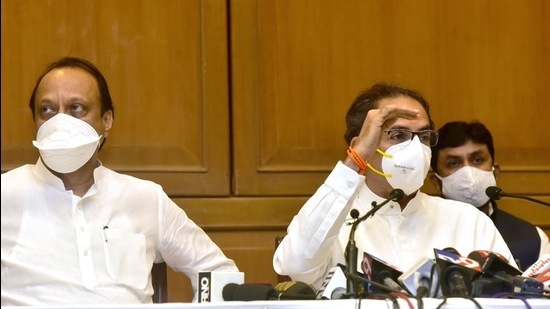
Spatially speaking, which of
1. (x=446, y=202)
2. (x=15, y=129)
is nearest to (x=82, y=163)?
(x=15, y=129)

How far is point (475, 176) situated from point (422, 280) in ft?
4.69

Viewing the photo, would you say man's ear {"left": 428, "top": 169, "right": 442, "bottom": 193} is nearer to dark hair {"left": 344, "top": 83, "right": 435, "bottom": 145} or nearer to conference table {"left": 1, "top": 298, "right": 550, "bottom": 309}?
dark hair {"left": 344, "top": 83, "right": 435, "bottom": 145}

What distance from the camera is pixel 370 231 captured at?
2.54 meters

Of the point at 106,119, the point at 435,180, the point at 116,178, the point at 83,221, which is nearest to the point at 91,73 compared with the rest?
the point at 106,119

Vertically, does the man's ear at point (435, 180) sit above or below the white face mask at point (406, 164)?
Result: below

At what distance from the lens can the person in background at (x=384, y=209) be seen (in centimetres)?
223

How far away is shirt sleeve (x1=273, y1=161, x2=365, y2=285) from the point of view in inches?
87.4

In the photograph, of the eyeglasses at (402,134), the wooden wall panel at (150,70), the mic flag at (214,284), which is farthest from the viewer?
the wooden wall panel at (150,70)

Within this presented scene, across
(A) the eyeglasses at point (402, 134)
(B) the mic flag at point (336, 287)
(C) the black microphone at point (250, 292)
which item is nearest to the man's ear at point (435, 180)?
(A) the eyeglasses at point (402, 134)

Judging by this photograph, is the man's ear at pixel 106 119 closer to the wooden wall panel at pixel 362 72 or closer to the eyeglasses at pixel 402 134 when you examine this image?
the wooden wall panel at pixel 362 72

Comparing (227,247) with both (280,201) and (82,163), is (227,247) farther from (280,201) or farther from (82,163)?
(82,163)

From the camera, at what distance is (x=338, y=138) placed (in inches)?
126

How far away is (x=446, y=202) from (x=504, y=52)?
0.96m

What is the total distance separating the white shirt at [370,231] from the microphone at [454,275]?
1.81 feet
